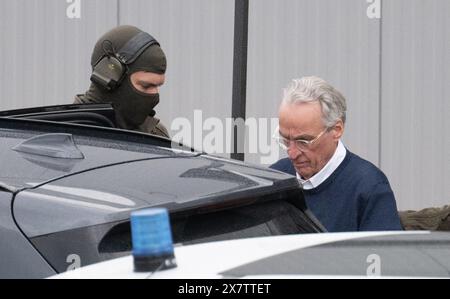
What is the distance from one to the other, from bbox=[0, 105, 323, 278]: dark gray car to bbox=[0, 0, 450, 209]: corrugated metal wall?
4478mm

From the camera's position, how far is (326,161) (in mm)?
4109

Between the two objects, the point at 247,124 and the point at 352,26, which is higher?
the point at 352,26

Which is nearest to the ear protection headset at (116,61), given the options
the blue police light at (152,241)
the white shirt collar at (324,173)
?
the white shirt collar at (324,173)

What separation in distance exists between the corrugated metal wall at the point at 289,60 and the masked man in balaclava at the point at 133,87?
2.92m

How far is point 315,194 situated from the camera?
160 inches

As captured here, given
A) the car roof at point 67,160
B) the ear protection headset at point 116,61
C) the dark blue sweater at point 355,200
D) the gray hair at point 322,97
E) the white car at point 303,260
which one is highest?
the ear protection headset at point 116,61

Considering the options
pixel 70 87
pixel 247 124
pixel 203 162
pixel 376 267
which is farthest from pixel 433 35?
pixel 376 267

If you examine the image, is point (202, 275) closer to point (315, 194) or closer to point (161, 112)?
point (315, 194)

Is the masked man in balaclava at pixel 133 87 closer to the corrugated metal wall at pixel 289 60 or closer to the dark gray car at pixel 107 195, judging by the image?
the dark gray car at pixel 107 195

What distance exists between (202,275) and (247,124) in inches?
229

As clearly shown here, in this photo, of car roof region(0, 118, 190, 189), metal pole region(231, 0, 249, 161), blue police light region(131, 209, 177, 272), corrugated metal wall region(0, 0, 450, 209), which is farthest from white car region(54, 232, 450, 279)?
corrugated metal wall region(0, 0, 450, 209)

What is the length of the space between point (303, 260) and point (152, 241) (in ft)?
1.36

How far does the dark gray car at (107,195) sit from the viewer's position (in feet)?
8.57

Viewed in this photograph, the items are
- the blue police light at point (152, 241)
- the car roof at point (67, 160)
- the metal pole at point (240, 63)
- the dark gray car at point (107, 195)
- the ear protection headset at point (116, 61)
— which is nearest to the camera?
the blue police light at point (152, 241)
